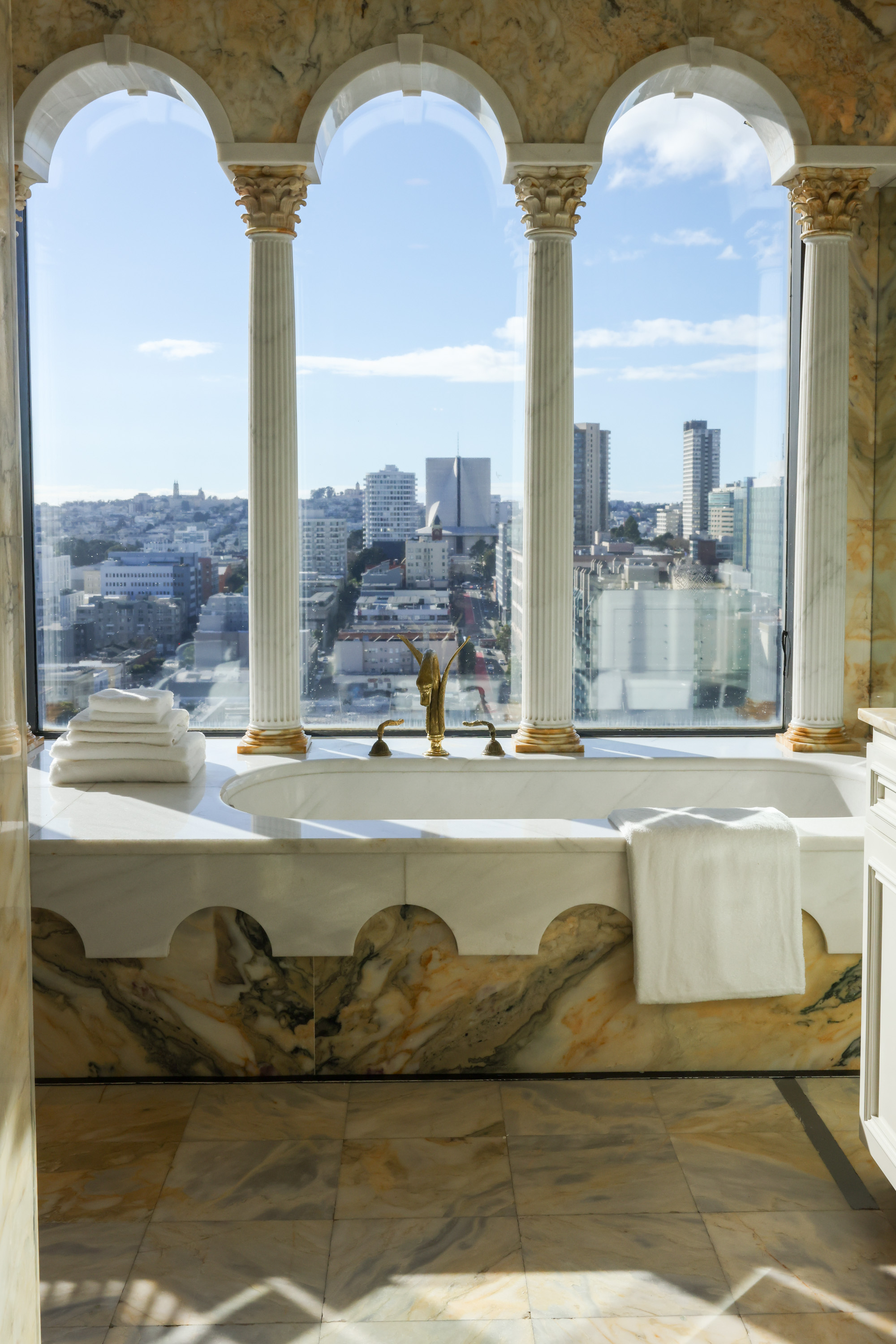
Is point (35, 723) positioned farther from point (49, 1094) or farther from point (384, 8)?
point (384, 8)

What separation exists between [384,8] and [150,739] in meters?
2.71

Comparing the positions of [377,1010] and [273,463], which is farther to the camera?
[273,463]

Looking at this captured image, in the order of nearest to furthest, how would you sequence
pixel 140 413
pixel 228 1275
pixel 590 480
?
1. pixel 228 1275
2. pixel 140 413
3. pixel 590 480

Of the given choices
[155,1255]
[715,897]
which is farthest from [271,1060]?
[715,897]

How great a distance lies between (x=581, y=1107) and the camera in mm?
2840

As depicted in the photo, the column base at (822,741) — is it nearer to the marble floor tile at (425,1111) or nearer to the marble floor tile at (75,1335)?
the marble floor tile at (425,1111)

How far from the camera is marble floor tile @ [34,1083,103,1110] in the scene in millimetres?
2879

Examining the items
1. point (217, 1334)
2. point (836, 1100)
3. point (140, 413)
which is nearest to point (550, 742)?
point (836, 1100)

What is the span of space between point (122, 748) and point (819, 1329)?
2638 mm

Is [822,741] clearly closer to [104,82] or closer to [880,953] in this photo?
[880,953]

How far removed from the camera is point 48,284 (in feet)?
14.6

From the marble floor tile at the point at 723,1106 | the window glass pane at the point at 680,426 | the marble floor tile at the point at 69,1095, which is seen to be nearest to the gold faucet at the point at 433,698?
the window glass pane at the point at 680,426

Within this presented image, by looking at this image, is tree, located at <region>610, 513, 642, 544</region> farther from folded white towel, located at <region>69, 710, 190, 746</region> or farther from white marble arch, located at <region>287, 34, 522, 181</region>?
folded white towel, located at <region>69, 710, 190, 746</region>

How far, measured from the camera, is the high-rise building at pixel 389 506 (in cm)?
454
